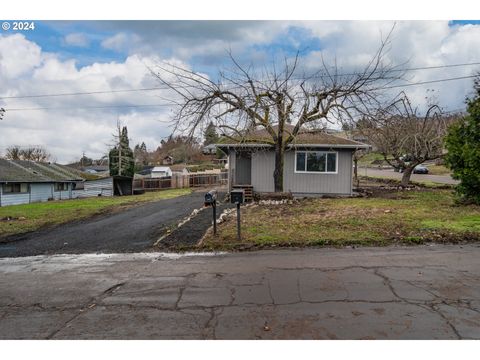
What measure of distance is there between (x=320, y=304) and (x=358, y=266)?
1722mm

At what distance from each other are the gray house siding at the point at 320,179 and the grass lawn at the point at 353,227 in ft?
17.1

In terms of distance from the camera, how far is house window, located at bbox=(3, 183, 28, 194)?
29061 millimetres

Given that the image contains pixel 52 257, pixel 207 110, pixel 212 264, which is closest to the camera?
pixel 212 264

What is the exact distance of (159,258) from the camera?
6363mm

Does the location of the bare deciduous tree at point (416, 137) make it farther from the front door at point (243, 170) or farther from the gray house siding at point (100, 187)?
the gray house siding at point (100, 187)

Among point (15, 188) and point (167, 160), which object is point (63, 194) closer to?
point (15, 188)

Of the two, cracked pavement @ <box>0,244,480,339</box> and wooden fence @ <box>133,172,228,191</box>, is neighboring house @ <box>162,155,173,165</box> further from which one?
cracked pavement @ <box>0,244,480,339</box>

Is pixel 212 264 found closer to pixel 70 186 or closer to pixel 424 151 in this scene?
pixel 424 151

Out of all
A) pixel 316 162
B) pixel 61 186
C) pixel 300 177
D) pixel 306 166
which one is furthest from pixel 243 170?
pixel 61 186

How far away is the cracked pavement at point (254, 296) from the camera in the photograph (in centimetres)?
335

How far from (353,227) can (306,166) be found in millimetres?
8813

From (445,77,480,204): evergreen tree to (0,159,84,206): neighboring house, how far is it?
3201cm

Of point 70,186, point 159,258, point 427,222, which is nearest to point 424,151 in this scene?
point 427,222

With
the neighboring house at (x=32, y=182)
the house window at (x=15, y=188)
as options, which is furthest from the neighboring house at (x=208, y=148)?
the house window at (x=15, y=188)
